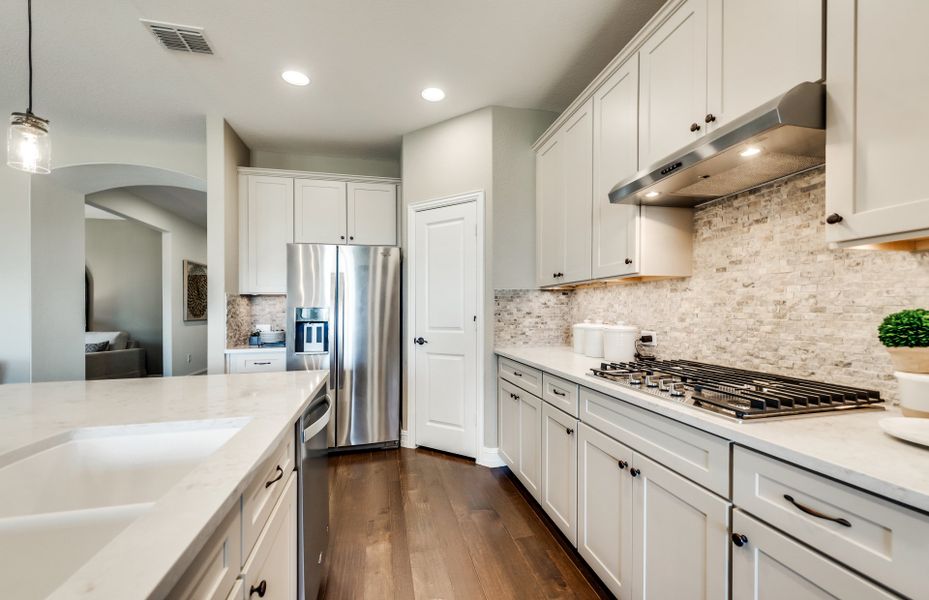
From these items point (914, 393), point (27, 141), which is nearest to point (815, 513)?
point (914, 393)

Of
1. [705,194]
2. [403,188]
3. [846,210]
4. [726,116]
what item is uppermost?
[403,188]

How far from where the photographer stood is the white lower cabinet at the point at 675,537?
1068mm

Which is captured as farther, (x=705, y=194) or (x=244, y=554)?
(x=705, y=194)

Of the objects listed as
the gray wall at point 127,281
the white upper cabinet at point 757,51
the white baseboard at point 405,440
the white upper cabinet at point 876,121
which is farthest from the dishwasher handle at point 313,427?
the gray wall at point 127,281

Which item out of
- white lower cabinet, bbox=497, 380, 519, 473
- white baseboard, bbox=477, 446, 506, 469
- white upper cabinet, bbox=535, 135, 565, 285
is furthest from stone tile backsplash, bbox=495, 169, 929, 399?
white baseboard, bbox=477, 446, 506, 469

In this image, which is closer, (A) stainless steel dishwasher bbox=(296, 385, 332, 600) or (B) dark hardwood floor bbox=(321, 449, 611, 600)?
(A) stainless steel dishwasher bbox=(296, 385, 332, 600)

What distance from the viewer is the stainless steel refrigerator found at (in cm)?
329

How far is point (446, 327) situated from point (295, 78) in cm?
210

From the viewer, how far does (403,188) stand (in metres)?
3.57

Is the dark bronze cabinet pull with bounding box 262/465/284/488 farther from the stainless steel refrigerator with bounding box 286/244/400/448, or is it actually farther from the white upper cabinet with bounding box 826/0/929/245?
the stainless steel refrigerator with bounding box 286/244/400/448

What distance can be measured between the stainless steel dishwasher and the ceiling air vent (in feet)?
7.28

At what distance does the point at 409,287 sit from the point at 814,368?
8.84 ft

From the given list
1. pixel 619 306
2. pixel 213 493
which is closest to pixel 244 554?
pixel 213 493

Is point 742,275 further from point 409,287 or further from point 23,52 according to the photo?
point 23,52
